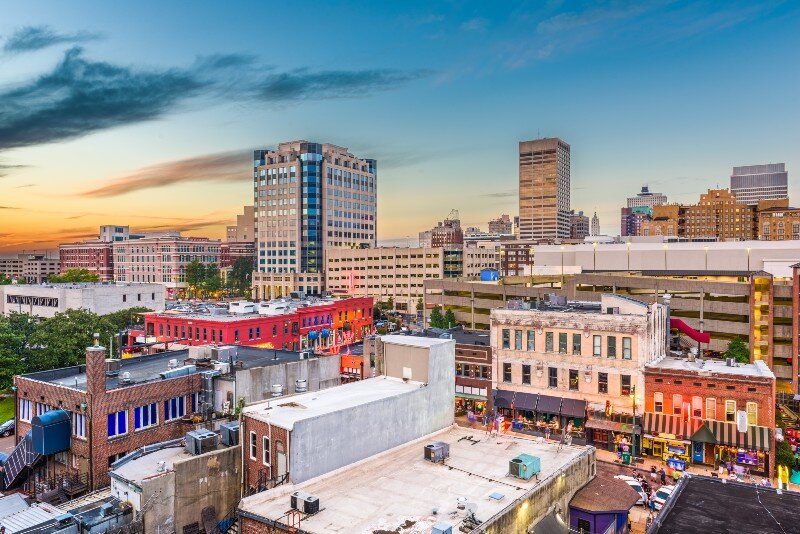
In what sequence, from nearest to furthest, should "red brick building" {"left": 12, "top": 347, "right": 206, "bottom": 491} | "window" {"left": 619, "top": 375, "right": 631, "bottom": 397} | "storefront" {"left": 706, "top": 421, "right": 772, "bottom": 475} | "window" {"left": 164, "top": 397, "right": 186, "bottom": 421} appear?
"red brick building" {"left": 12, "top": 347, "right": 206, "bottom": 491} → "window" {"left": 164, "top": 397, "right": 186, "bottom": 421} → "storefront" {"left": 706, "top": 421, "right": 772, "bottom": 475} → "window" {"left": 619, "top": 375, "right": 631, "bottom": 397}

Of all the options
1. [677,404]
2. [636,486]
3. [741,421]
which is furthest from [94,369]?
[741,421]

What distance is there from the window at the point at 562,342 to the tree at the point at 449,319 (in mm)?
49719

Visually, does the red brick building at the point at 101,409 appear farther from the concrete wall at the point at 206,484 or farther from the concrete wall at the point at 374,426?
the concrete wall at the point at 374,426

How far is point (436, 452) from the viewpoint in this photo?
98.1 ft

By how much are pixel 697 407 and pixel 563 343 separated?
39.9 feet

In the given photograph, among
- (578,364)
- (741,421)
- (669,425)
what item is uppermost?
(578,364)

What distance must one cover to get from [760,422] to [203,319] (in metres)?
67.1

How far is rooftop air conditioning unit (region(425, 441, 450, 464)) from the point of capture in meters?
29.9

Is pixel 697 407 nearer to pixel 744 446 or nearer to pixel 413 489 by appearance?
pixel 744 446

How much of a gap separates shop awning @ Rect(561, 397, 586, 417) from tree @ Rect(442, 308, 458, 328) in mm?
50970

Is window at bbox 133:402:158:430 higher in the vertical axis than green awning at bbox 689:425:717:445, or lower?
higher

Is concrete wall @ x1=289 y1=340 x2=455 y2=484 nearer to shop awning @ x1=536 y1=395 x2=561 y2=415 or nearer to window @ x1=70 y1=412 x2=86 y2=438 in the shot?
window @ x1=70 y1=412 x2=86 y2=438

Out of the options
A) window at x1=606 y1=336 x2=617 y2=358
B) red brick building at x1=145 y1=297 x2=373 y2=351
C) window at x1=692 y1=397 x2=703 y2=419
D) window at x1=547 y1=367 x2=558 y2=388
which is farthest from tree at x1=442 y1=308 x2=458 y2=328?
window at x1=692 y1=397 x2=703 y2=419

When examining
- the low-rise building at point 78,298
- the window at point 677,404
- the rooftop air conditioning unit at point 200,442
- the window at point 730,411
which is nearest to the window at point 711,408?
the window at point 730,411
